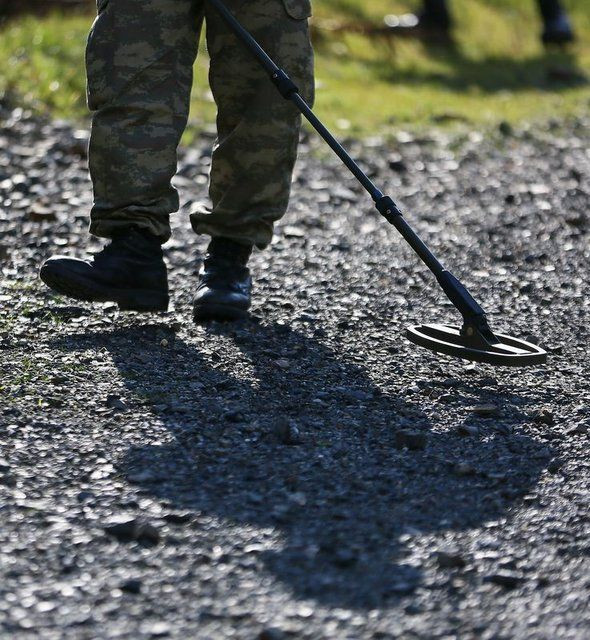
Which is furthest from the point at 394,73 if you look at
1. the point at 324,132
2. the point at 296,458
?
the point at 296,458

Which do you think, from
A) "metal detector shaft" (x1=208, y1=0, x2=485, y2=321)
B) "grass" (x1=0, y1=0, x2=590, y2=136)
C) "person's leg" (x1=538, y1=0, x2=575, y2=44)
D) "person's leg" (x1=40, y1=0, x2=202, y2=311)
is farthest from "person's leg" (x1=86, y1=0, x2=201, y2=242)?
"person's leg" (x1=538, y1=0, x2=575, y2=44)

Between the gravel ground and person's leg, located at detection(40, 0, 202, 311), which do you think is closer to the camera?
the gravel ground

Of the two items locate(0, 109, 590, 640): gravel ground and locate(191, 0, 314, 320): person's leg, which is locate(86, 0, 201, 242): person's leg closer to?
locate(191, 0, 314, 320): person's leg

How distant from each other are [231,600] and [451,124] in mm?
7050

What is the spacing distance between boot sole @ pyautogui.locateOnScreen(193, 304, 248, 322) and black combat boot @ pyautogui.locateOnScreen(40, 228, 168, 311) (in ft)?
0.46

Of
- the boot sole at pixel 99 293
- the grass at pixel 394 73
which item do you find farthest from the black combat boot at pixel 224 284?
the grass at pixel 394 73

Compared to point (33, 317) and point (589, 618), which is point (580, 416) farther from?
point (33, 317)

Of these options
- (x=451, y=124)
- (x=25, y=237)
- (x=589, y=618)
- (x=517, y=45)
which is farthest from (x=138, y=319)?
(x=517, y=45)

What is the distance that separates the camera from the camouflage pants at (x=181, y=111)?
12.1 ft

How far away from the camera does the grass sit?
843 centimetres

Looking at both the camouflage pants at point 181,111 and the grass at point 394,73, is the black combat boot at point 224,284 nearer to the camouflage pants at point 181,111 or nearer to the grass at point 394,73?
the camouflage pants at point 181,111

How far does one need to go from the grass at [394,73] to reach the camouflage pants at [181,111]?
391cm

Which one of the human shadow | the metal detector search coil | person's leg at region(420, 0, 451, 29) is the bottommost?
the human shadow

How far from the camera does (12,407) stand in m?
3.16
